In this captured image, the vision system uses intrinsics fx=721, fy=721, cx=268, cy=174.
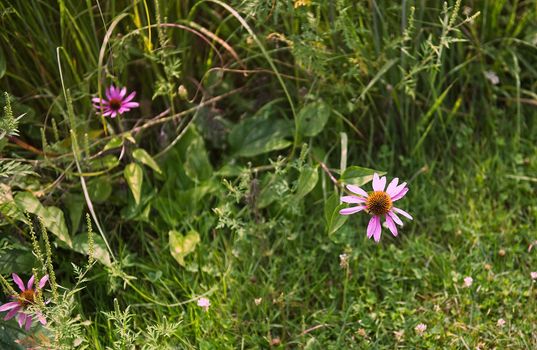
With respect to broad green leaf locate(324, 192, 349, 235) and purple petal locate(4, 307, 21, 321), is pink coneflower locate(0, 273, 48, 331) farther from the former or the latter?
broad green leaf locate(324, 192, 349, 235)

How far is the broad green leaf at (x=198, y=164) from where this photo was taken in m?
1.84

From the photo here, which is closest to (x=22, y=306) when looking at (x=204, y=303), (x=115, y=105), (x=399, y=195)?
(x=204, y=303)

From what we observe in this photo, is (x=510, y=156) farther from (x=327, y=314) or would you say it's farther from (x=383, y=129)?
(x=327, y=314)

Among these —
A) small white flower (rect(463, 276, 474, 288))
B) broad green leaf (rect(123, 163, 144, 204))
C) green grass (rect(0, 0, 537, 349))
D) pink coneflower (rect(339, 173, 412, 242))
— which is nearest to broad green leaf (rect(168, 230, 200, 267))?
green grass (rect(0, 0, 537, 349))

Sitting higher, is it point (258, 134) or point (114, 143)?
point (114, 143)

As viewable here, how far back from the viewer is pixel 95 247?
1.61 meters

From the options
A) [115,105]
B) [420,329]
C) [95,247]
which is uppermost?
[115,105]

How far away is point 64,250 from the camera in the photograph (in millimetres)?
1716

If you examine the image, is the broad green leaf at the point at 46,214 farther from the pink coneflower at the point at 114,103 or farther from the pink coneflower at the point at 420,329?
the pink coneflower at the point at 420,329

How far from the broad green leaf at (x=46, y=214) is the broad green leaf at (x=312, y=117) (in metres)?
0.62

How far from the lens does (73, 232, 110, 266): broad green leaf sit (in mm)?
1584

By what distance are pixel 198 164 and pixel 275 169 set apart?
0.80 ft

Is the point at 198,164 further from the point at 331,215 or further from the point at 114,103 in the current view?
the point at 331,215

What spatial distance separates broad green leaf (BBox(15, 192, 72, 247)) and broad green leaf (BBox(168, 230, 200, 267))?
0.24 metres
